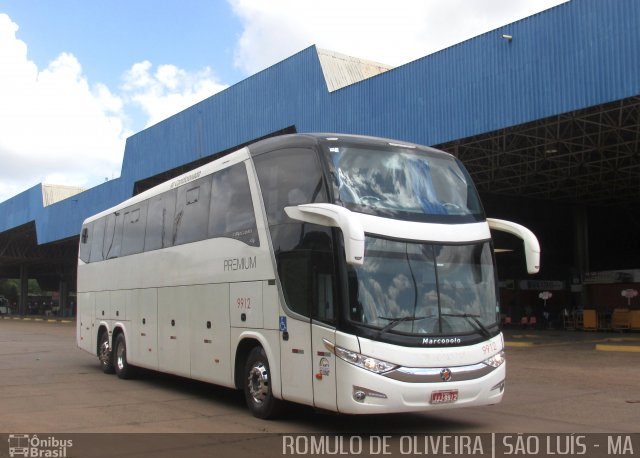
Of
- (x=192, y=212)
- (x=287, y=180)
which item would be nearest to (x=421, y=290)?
(x=287, y=180)

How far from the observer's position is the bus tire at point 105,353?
14.5m

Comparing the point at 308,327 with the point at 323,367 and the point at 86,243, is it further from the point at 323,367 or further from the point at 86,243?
the point at 86,243

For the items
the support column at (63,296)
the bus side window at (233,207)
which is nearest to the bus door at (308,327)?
the bus side window at (233,207)

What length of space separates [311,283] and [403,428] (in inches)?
90.3

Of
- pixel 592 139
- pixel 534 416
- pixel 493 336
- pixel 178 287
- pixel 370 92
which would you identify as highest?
pixel 370 92

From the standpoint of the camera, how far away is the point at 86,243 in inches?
651

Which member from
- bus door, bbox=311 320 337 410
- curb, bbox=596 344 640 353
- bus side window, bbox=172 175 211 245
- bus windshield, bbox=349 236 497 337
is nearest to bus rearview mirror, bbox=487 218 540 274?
bus windshield, bbox=349 236 497 337

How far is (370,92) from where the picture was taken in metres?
23.3

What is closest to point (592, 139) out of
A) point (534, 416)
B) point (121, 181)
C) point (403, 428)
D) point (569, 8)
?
point (569, 8)

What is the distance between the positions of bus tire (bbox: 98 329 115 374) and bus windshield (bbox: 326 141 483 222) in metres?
8.87

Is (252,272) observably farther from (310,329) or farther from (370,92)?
(370,92)

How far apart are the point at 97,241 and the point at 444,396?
35.8 ft

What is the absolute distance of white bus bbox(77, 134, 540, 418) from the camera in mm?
7242

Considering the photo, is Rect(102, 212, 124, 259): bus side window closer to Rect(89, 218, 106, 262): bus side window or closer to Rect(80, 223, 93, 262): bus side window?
Rect(89, 218, 106, 262): bus side window
